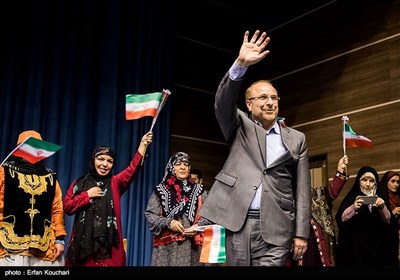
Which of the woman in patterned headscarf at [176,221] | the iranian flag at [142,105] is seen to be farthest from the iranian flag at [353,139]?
the iranian flag at [142,105]

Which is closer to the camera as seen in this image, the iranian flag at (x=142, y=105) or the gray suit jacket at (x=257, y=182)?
the gray suit jacket at (x=257, y=182)

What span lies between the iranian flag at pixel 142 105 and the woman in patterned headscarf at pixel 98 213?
0.42 metres

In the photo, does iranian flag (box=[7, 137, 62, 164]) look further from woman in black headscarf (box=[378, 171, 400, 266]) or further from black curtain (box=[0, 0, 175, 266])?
woman in black headscarf (box=[378, 171, 400, 266])

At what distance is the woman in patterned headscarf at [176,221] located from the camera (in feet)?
11.4

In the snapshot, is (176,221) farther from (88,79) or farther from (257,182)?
(88,79)

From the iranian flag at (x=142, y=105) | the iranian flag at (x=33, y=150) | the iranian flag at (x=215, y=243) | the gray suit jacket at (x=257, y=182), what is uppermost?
the iranian flag at (x=142, y=105)

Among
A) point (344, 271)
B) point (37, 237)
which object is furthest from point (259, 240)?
point (37, 237)

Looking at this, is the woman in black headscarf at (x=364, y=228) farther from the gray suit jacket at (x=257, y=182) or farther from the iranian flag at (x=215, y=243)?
the iranian flag at (x=215, y=243)

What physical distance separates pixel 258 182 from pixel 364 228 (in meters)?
2.39

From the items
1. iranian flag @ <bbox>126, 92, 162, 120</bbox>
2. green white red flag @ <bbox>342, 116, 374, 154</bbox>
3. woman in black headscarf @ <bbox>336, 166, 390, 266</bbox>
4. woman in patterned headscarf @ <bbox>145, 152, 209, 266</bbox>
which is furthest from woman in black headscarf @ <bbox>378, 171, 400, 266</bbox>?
iranian flag @ <bbox>126, 92, 162, 120</bbox>

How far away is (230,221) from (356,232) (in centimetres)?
243

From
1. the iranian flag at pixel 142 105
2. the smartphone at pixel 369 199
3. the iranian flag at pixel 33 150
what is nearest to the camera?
the iranian flag at pixel 33 150

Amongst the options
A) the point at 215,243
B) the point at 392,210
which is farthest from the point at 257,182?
the point at 392,210

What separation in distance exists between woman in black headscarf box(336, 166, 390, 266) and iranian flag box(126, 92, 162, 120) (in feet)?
5.66
